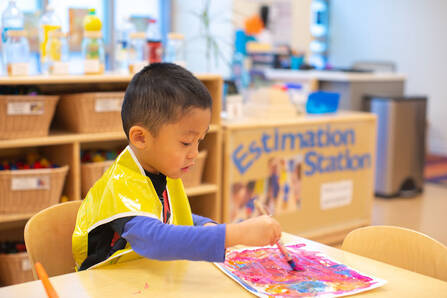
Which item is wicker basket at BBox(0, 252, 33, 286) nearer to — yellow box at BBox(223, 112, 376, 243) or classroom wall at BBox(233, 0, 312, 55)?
yellow box at BBox(223, 112, 376, 243)

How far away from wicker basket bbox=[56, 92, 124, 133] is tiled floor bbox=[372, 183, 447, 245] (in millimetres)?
1975

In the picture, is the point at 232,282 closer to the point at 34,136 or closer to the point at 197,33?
the point at 34,136

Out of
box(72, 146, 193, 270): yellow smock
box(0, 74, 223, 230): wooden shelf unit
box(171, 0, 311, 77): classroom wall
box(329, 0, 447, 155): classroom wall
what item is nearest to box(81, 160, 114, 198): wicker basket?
box(0, 74, 223, 230): wooden shelf unit

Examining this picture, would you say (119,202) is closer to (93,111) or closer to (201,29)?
(93,111)

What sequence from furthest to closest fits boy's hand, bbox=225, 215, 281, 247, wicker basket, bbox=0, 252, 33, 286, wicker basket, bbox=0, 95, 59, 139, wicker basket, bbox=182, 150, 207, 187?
wicker basket, bbox=182, 150, 207, 187 < wicker basket, bbox=0, 252, 33, 286 < wicker basket, bbox=0, 95, 59, 139 < boy's hand, bbox=225, 215, 281, 247

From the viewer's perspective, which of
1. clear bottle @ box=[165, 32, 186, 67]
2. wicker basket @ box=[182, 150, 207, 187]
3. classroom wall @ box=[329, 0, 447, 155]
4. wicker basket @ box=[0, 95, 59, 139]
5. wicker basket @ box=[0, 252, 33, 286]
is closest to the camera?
wicker basket @ box=[0, 95, 59, 139]

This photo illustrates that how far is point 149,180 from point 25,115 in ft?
4.23

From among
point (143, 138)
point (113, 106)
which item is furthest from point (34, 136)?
point (143, 138)

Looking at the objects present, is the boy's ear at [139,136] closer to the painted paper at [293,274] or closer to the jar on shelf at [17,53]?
the painted paper at [293,274]

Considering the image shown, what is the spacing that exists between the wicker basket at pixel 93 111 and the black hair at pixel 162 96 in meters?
1.31

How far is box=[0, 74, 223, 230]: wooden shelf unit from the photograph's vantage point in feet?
7.30

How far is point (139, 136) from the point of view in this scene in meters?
1.09

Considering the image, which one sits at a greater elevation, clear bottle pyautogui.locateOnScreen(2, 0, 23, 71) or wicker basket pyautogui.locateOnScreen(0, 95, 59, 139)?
clear bottle pyautogui.locateOnScreen(2, 0, 23, 71)

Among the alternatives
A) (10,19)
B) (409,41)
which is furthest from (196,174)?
(409,41)
